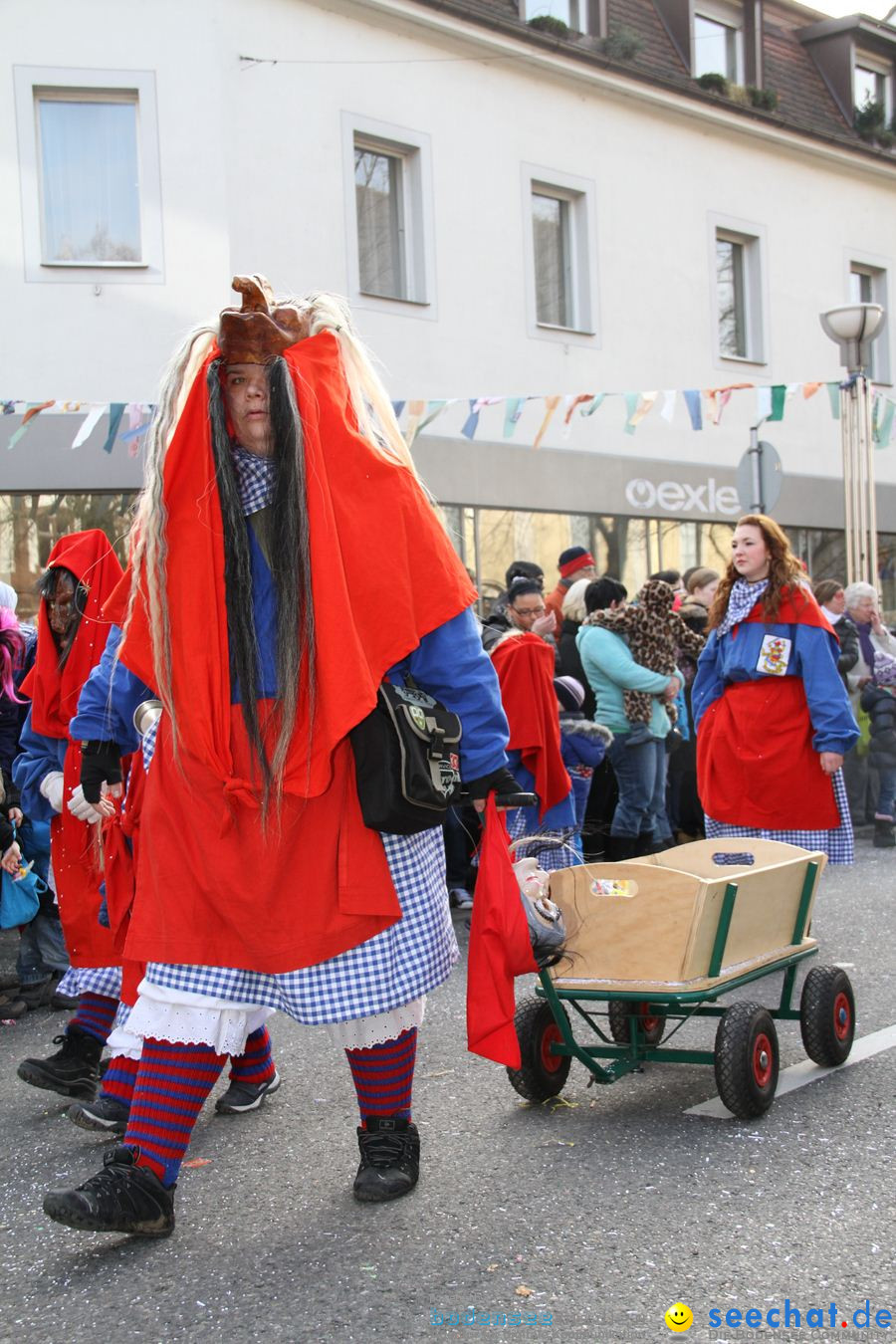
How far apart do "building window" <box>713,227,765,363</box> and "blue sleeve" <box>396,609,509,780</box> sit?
1744 cm

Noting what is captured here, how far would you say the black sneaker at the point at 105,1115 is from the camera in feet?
13.5

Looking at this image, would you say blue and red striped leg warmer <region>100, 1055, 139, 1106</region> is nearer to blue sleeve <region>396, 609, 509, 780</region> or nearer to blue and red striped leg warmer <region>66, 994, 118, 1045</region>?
blue and red striped leg warmer <region>66, 994, 118, 1045</region>

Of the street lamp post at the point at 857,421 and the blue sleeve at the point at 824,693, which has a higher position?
the street lamp post at the point at 857,421

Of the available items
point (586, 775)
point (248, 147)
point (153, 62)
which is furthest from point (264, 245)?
point (586, 775)

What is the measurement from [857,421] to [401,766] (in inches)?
441

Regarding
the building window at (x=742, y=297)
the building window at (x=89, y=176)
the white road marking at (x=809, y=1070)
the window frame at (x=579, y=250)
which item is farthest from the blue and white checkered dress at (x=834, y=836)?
the building window at (x=742, y=297)

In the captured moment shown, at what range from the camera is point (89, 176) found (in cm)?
1448

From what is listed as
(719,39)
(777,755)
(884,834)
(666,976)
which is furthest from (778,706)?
(719,39)

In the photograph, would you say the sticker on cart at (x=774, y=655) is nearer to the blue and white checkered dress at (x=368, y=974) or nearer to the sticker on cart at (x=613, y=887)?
the sticker on cart at (x=613, y=887)

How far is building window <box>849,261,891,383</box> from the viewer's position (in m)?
22.2

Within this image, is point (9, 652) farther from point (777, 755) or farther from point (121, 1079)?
point (777, 755)

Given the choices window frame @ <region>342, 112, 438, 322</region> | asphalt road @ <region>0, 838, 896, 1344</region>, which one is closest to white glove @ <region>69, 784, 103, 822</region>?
asphalt road @ <region>0, 838, 896, 1344</region>

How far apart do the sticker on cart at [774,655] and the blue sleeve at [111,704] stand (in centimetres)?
339

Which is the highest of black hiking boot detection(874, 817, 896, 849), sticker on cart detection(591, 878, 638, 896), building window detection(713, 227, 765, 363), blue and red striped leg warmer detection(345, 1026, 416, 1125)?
building window detection(713, 227, 765, 363)
